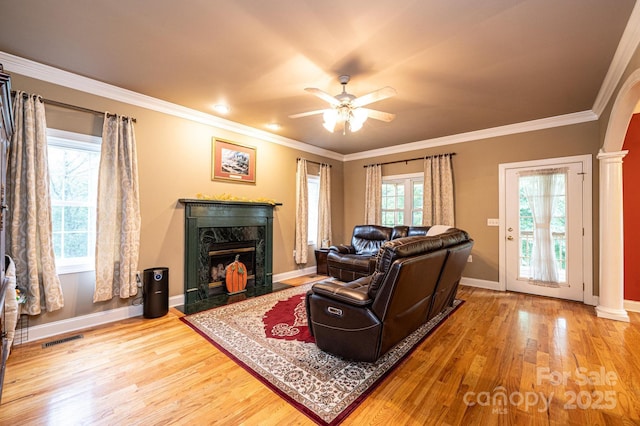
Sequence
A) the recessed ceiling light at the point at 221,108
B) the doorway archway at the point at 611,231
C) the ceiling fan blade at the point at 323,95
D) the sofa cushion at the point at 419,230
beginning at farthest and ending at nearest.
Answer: the sofa cushion at the point at 419,230 → the recessed ceiling light at the point at 221,108 → the doorway archway at the point at 611,231 → the ceiling fan blade at the point at 323,95

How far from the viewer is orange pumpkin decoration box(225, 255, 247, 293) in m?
4.24

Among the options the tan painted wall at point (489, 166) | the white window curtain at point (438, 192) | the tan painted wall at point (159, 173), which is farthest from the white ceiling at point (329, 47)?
the white window curtain at point (438, 192)

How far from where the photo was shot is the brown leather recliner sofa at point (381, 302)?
2082 mm

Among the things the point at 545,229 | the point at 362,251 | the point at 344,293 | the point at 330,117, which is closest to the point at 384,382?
the point at 344,293

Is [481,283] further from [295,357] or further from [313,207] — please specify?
[295,357]

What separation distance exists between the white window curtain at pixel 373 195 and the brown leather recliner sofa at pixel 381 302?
130 inches

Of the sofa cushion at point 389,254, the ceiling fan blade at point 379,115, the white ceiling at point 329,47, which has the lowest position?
the sofa cushion at point 389,254

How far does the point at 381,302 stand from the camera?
6.83 ft

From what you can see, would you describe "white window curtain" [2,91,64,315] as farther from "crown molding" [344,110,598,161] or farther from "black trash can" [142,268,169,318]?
"crown molding" [344,110,598,161]

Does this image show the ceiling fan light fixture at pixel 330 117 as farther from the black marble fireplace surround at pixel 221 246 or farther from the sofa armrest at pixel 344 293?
the black marble fireplace surround at pixel 221 246

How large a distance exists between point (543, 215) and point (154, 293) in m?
5.69

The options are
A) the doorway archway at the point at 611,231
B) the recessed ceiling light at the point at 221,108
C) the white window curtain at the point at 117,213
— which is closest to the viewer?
the white window curtain at the point at 117,213

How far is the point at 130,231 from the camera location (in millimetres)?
3256

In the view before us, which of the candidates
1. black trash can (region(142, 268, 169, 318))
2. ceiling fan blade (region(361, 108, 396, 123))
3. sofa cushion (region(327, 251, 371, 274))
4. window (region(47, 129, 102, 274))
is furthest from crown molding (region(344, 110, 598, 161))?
window (region(47, 129, 102, 274))
